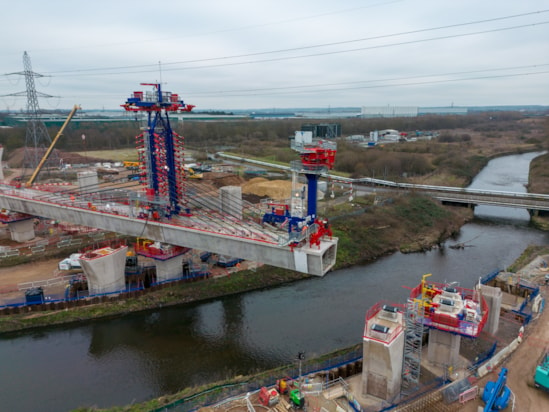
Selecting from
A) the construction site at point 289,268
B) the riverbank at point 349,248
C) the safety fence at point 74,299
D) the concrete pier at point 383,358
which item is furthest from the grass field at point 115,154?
the concrete pier at point 383,358

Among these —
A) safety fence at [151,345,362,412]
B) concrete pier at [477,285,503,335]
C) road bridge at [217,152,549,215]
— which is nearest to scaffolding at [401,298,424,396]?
safety fence at [151,345,362,412]

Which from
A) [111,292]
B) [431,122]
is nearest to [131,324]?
[111,292]

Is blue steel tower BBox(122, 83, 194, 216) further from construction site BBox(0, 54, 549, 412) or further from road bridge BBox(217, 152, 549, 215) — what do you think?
road bridge BBox(217, 152, 549, 215)

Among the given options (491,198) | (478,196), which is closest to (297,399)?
(491,198)

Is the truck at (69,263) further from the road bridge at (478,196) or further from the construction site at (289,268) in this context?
the road bridge at (478,196)

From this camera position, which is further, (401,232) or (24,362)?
(401,232)

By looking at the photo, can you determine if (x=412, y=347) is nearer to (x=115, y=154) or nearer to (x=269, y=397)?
(x=269, y=397)

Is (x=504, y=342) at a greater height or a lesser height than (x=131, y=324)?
greater

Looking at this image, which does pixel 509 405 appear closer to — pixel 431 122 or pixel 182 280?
pixel 182 280
